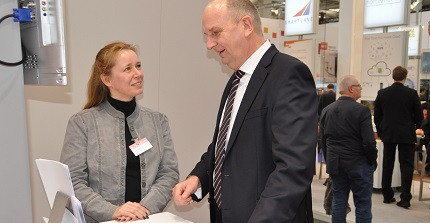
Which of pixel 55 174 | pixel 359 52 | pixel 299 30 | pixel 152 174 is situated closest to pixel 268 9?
pixel 299 30

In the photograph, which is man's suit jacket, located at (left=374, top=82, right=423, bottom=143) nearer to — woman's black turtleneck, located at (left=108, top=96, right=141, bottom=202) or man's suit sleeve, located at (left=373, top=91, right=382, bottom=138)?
man's suit sleeve, located at (left=373, top=91, right=382, bottom=138)

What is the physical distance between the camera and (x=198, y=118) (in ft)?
11.7

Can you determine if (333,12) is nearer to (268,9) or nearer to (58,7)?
(268,9)

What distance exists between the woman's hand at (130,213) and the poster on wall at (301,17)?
591 cm

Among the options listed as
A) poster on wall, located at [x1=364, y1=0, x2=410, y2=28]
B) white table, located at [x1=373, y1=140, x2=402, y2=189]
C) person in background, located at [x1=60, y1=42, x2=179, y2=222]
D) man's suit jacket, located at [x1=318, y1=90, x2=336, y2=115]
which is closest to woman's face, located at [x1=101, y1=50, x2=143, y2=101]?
person in background, located at [x1=60, y1=42, x2=179, y2=222]

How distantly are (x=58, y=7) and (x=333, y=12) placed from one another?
13.4 m

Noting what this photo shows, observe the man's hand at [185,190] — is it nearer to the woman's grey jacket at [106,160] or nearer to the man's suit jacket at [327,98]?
Result: the woman's grey jacket at [106,160]

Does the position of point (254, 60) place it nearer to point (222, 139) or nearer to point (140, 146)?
point (222, 139)

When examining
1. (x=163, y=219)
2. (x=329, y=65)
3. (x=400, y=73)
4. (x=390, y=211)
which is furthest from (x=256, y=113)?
(x=329, y=65)

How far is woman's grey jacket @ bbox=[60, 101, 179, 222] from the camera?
1952mm

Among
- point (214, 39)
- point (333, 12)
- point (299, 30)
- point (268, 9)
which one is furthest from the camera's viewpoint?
point (333, 12)

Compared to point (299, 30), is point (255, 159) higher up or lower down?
lower down

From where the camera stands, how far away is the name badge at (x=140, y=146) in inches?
81.6

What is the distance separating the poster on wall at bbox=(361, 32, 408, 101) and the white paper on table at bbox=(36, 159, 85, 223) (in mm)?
5469
